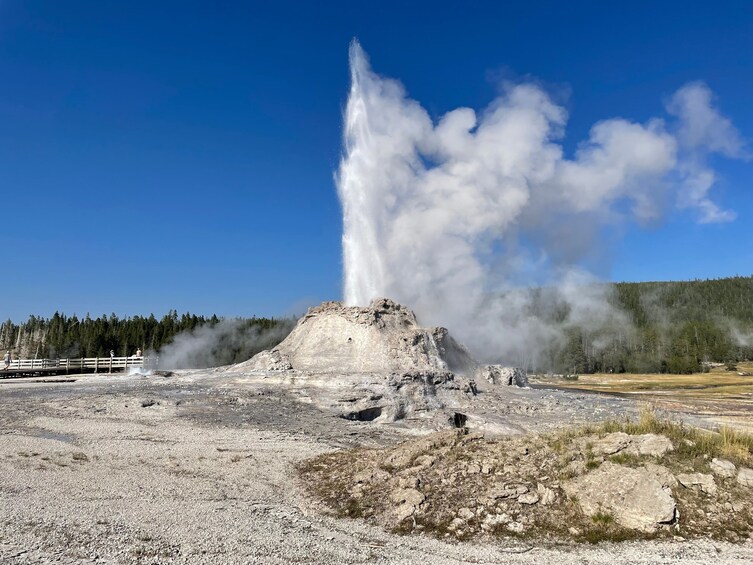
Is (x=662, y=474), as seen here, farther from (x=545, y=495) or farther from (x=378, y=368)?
(x=378, y=368)

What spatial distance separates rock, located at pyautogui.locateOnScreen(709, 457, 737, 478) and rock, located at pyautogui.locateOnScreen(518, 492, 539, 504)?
3.34 m

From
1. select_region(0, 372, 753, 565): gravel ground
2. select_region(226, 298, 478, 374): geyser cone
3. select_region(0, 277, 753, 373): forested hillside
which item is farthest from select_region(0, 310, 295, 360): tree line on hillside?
select_region(0, 372, 753, 565): gravel ground

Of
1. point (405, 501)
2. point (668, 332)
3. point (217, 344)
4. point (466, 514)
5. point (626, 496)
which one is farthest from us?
point (668, 332)

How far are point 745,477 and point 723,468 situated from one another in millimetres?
355

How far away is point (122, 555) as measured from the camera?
25.0 feet

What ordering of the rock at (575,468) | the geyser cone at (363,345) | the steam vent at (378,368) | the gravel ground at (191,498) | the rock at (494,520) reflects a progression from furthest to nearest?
the geyser cone at (363,345)
the steam vent at (378,368)
the rock at (575,468)
the rock at (494,520)
the gravel ground at (191,498)

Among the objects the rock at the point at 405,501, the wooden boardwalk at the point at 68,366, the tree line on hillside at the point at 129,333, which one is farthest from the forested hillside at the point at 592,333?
the rock at the point at 405,501

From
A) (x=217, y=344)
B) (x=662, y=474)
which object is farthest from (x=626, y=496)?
(x=217, y=344)

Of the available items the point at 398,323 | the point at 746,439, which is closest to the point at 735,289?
the point at 398,323

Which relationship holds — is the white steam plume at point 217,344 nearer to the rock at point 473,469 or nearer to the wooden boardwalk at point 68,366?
the wooden boardwalk at point 68,366

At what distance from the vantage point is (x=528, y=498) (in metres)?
9.98

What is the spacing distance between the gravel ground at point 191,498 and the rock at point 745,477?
1.89 metres

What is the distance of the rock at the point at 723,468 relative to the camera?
9.95 meters

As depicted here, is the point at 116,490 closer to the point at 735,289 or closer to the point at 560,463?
the point at 560,463
